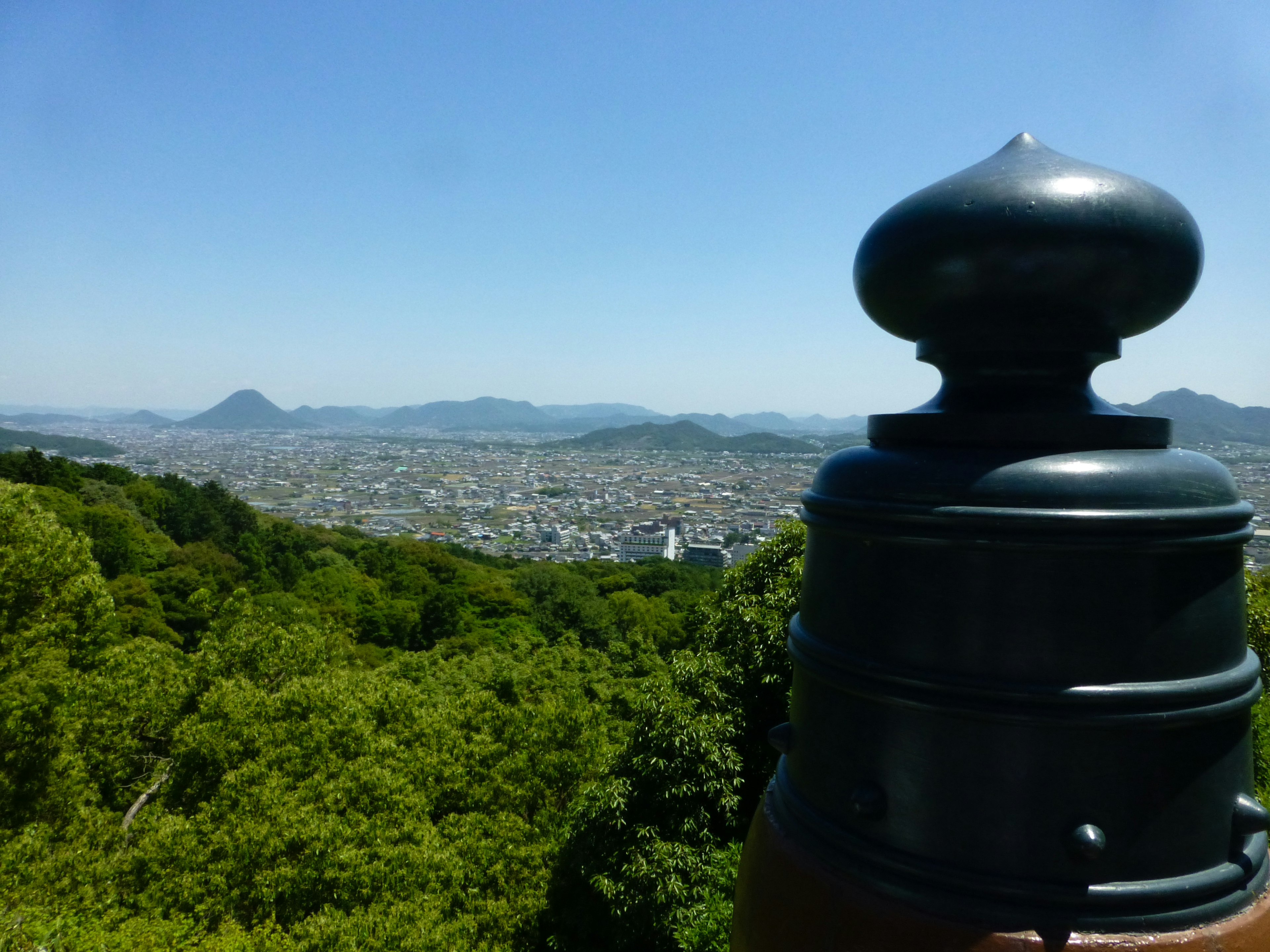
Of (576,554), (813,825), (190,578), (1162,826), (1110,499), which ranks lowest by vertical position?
(576,554)

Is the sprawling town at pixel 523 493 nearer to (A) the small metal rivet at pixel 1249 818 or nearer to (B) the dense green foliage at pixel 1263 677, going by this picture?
(B) the dense green foliage at pixel 1263 677

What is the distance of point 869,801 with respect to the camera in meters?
1.30

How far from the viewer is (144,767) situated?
12016 mm

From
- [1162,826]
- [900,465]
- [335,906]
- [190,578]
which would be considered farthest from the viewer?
[190,578]

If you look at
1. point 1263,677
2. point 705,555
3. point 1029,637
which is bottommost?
point 705,555

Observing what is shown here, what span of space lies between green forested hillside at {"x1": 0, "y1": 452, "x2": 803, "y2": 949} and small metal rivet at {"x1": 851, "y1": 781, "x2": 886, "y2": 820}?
518cm

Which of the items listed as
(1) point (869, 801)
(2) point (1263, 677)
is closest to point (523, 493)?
(2) point (1263, 677)

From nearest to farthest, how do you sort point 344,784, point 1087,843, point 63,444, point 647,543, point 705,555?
point 1087,843 < point 344,784 < point 705,555 < point 647,543 < point 63,444

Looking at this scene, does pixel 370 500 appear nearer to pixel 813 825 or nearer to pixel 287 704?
pixel 287 704

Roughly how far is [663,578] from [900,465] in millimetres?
41048

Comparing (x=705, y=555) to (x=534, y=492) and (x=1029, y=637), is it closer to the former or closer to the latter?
(x=534, y=492)

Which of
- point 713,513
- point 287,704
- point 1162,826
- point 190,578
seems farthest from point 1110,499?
point 713,513

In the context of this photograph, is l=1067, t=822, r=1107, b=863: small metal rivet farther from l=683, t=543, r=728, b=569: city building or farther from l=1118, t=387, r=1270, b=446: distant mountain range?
l=683, t=543, r=728, b=569: city building

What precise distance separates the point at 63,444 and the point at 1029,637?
166183mm
